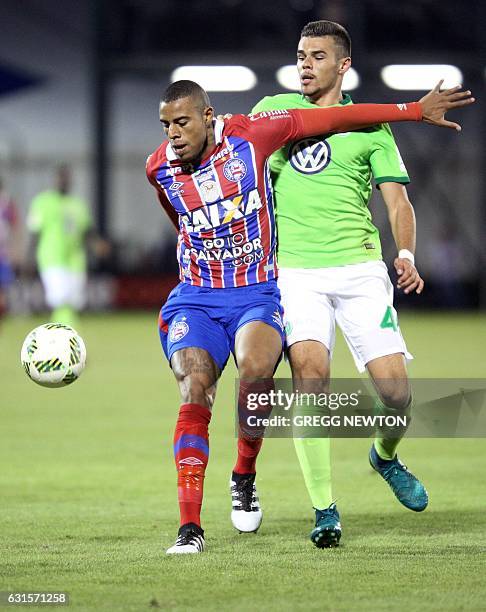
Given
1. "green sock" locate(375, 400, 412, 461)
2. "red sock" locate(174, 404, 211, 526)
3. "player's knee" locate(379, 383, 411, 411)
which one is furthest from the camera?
"green sock" locate(375, 400, 412, 461)

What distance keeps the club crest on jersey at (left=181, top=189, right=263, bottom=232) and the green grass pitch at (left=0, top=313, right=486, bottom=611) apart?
1.45 metres

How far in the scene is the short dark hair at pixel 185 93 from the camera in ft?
18.7

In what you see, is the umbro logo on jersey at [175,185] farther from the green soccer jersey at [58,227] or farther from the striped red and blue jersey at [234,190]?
the green soccer jersey at [58,227]

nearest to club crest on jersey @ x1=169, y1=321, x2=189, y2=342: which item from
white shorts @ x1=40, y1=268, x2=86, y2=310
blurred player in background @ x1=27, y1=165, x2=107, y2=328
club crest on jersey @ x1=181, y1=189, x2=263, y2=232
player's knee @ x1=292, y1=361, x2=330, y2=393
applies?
club crest on jersey @ x1=181, y1=189, x2=263, y2=232

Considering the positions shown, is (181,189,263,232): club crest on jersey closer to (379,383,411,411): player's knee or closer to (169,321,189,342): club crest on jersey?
(169,321,189,342): club crest on jersey

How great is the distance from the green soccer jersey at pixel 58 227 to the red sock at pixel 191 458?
13644 millimetres

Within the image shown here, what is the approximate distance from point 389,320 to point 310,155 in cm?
89

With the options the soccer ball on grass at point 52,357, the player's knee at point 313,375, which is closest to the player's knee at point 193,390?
the player's knee at point 313,375

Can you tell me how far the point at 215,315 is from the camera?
234 inches

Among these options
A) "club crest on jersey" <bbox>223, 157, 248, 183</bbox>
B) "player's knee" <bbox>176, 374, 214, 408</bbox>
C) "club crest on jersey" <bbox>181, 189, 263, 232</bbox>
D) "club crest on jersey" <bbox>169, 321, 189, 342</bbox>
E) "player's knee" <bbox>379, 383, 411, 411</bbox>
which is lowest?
"player's knee" <bbox>379, 383, 411, 411</bbox>

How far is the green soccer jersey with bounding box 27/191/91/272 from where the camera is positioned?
749 inches

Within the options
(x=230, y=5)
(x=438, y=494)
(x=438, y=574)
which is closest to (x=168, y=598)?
(x=438, y=574)

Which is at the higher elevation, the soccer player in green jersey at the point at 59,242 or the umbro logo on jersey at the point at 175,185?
the umbro logo on jersey at the point at 175,185

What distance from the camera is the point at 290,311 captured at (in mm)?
6062
